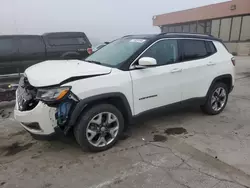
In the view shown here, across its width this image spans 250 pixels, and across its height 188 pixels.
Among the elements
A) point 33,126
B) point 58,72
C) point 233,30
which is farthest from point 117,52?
point 233,30

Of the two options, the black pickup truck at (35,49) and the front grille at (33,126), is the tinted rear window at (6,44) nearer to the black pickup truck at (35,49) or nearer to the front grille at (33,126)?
the black pickup truck at (35,49)

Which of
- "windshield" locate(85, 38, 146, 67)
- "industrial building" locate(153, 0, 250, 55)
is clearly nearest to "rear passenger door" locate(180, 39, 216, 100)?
"windshield" locate(85, 38, 146, 67)

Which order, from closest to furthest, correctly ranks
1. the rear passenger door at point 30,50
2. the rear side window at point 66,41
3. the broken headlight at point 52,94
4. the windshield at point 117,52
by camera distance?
1. the broken headlight at point 52,94
2. the windshield at point 117,52
3. the rear passenger door at point 30,50
4. the rear side window at point 66,41

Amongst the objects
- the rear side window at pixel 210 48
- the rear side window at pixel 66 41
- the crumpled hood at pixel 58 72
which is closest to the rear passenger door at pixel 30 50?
the rear side window at pixel 66 41

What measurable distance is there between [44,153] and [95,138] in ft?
2.68

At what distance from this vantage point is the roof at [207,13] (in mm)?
22234

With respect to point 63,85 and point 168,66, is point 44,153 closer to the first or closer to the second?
point 63,85

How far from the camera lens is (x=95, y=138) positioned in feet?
11.6

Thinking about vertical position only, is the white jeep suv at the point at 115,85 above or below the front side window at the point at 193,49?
below

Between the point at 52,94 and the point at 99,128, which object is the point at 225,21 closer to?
the point at 99,128

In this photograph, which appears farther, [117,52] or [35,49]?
[35,49]

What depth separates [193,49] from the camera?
4574 millimetres

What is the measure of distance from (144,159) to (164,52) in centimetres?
189

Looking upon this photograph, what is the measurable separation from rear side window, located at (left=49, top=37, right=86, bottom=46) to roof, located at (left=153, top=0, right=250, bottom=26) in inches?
737
